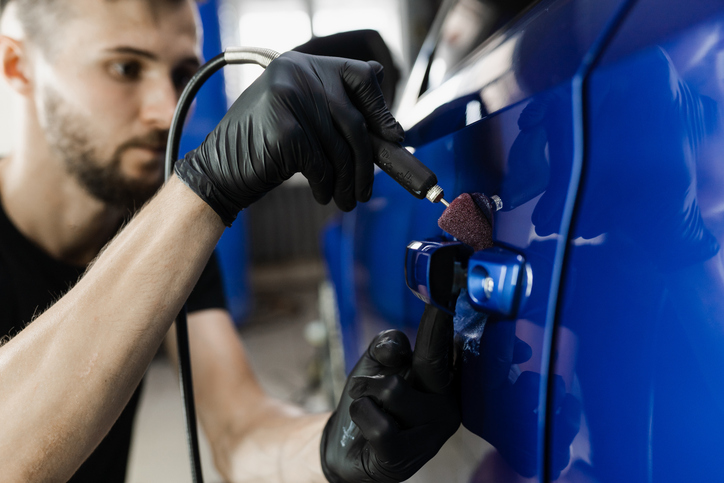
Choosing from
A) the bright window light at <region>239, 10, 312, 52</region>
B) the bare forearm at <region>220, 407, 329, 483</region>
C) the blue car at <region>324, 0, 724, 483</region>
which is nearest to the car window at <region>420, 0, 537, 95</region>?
the blue car at <region>324, 0, 724, 483</region>

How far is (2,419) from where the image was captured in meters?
0.57

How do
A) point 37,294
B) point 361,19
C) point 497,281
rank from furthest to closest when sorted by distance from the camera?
point 361,19, point 37,294, point 497,281

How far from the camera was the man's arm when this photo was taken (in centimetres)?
105

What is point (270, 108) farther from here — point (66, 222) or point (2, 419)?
point (66, 222)

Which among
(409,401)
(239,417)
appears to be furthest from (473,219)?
(239,417)

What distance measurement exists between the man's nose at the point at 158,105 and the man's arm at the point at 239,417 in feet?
1.93

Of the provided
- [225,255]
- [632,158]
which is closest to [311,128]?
[632,158]

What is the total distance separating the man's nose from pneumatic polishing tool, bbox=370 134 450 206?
0.90m

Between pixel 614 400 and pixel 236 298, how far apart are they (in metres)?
3.91

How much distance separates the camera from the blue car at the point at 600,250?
32 centimetres

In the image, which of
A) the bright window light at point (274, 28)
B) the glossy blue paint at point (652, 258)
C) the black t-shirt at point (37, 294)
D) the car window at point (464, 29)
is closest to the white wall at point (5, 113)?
the black t-shirt at point (37, 294)

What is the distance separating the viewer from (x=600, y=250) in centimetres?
37

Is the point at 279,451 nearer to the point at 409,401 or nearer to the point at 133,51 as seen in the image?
the point at 409,401

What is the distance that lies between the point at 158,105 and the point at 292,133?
2.96 feet
